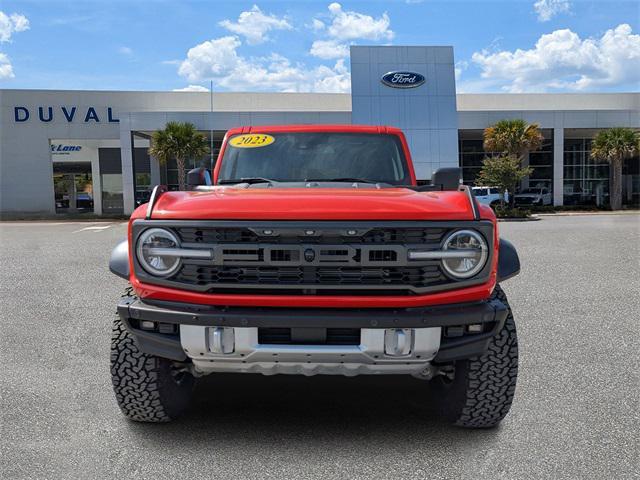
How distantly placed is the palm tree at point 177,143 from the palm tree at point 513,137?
16196 millimetres

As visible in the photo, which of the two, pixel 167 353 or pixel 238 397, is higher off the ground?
pixel 167 353

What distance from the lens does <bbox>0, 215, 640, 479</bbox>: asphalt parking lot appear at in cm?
294

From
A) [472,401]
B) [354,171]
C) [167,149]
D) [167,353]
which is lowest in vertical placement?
[472,401]

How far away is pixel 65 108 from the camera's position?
3444 centimetres

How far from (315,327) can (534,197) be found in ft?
116

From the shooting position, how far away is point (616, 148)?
3247 centimetres

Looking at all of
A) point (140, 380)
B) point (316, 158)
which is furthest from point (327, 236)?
point (316, 158)

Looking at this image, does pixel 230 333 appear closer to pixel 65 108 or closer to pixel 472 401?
pixel 472 401

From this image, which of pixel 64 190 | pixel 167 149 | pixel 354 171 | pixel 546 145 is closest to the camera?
pixel 354 171

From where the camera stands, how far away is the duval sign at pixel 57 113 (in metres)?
34.5

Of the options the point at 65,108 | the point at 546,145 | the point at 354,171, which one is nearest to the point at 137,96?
the point at 65,108

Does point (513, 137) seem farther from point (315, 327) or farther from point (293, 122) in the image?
point (315, 327)

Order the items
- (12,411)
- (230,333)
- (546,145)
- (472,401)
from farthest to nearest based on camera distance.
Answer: (546,145) < (12,411) < (472,401) < (230,333)

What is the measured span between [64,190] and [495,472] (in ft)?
144
